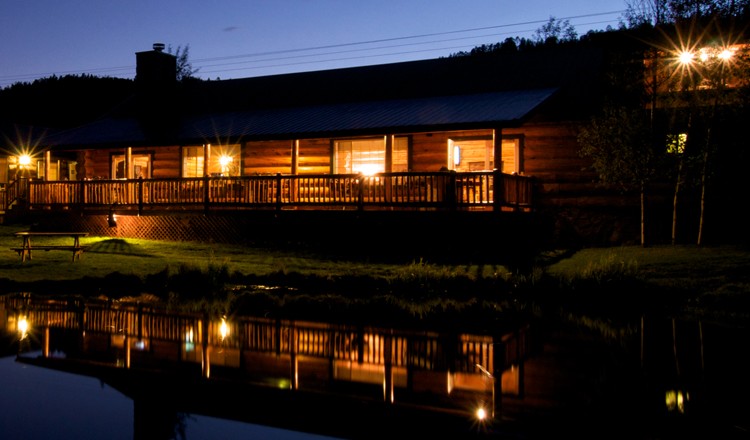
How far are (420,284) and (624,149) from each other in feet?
29.3

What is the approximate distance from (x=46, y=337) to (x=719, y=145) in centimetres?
1754

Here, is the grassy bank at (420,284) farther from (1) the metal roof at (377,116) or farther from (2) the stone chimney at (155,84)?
(2) the stone chimney at (155,84)

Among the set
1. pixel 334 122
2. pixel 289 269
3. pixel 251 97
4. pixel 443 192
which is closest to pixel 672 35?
pixel 443 192

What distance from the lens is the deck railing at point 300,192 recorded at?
74.1 ft

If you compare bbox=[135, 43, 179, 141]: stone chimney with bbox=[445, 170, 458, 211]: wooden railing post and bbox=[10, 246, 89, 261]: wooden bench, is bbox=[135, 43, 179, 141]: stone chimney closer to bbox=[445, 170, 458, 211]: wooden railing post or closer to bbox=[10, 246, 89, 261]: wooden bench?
bbox=[10, 246, 89, 261]: wooden bench

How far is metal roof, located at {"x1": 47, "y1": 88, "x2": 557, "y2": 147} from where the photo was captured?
2383cm

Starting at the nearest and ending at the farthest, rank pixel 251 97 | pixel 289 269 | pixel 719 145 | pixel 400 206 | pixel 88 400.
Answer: pixel 88 400 → pixel 289 269 → pixel 719 145 → pixel 400 206 → pixel 251 97

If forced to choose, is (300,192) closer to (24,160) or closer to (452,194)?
(452,194)

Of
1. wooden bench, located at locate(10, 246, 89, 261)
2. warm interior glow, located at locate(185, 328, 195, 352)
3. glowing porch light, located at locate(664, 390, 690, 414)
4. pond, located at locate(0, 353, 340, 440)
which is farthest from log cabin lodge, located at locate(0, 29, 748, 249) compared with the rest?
pond, located at locate(0, 353, 340, 440)

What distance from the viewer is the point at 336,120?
2702 cm

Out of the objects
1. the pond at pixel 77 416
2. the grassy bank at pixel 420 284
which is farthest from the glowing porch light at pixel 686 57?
the pond at pixel 77 416

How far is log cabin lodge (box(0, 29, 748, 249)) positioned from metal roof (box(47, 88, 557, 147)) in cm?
8

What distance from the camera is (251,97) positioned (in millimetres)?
34281

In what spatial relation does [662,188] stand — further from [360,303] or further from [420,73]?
[360,303]
